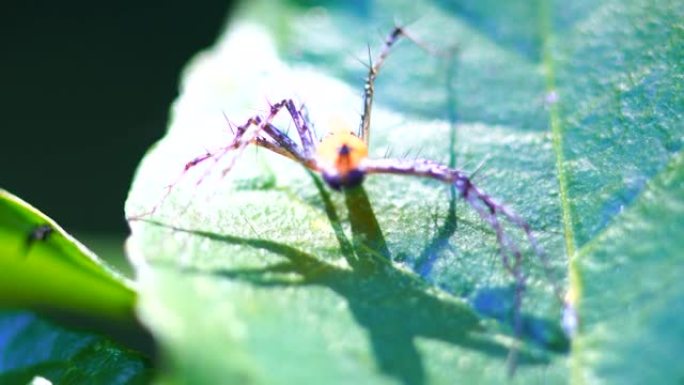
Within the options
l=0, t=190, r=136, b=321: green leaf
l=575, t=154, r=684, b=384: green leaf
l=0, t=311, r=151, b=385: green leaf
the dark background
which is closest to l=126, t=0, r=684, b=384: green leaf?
l=575, t=154, r=684, b=384: green leaf

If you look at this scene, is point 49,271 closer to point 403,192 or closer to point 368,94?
point 403,192

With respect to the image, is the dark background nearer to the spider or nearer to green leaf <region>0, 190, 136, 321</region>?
green leaf <region>0, 190, 136, 321</region>

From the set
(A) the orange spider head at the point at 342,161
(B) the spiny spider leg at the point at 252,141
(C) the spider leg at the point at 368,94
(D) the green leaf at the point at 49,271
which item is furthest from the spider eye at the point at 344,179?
(D) the green leaf at the point at 49,271

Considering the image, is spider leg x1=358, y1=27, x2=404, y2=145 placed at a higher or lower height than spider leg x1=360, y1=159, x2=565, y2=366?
higher

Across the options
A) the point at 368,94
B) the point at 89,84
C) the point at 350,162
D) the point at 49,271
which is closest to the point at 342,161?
the point at 350,162

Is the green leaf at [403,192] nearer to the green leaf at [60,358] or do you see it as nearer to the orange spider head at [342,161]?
the orange spider head at [342,161]

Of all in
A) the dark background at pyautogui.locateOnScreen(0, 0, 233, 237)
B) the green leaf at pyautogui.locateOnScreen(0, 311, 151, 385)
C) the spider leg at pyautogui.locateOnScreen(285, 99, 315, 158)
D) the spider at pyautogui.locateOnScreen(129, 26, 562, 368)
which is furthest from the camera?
the dark background at pyautogui.locateOnScreen(0, 0, 233, 237)

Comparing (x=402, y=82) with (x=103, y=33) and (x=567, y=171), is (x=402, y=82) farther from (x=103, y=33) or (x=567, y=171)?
(x=103, y=33)

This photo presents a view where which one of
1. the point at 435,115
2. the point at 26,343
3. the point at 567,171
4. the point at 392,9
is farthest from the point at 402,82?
the point at 26,343
